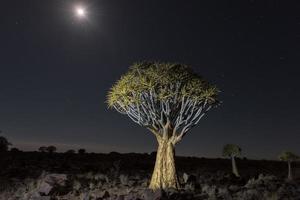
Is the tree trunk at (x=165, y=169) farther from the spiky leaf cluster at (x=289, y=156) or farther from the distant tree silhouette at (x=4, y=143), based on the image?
the distant tree silhouette at (x=4, y=143)

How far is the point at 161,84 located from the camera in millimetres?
19062

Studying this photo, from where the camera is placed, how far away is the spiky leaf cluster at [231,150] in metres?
→ 31.7

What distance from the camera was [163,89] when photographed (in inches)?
752

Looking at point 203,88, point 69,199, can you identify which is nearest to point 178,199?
point 69,199

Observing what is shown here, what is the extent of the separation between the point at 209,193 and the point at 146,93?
5.76 meters

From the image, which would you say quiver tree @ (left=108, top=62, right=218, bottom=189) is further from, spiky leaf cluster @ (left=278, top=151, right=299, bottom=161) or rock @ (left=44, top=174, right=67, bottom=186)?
spiky leaf cluster @ (left=278, top=151, right=299, bottom=161)

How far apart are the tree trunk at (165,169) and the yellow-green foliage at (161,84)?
2409 mm

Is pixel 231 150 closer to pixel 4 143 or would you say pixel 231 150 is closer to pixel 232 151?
pixel 232 151

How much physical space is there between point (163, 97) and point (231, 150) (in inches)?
599

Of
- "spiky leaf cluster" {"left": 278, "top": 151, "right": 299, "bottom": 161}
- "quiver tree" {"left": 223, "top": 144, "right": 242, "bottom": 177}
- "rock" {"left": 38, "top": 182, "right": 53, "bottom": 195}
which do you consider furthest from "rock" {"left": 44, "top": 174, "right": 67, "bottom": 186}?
"spiky leaf cluster" {"left": 278, "top": 151, "right": 299, "bottom": 161}

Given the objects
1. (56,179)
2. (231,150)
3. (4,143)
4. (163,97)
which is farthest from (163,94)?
(4,143)

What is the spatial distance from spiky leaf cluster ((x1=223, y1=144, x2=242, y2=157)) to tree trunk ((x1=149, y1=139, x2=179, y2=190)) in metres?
14.5

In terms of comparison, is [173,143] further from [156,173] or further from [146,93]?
[146,93]

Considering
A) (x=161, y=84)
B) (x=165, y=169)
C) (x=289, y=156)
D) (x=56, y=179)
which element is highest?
(x=161, y=84)
